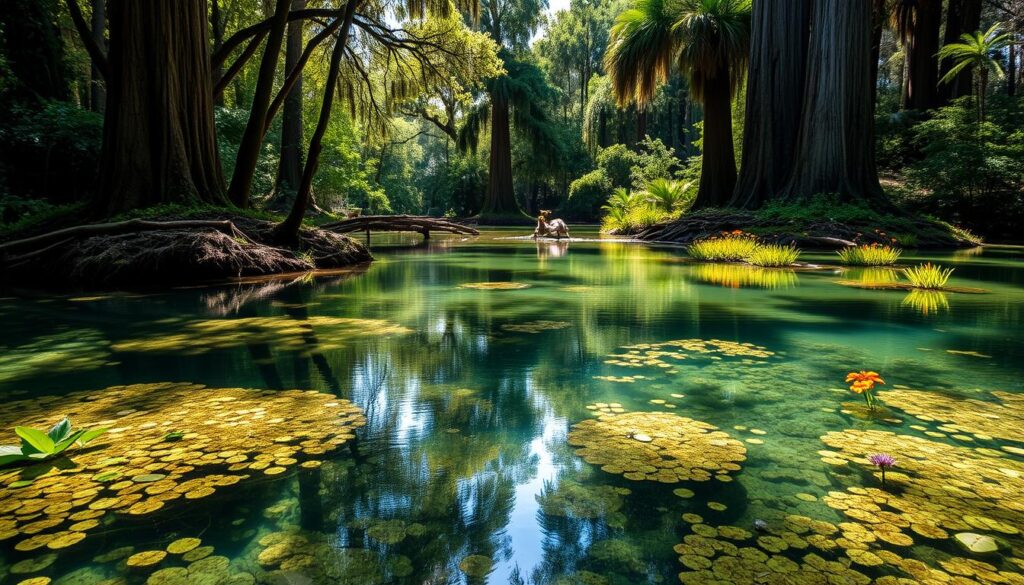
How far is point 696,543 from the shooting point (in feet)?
5.32

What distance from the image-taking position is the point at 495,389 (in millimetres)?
3113

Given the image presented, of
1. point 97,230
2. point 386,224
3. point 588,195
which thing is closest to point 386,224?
point 386,224

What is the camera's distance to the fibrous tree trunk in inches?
384

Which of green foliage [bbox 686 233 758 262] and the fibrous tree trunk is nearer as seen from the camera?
the fibrous tree trunk

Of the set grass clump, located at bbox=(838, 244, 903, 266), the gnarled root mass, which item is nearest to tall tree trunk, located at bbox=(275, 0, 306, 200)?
the gnarled root mass

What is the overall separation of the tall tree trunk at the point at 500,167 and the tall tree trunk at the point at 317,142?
22771mm

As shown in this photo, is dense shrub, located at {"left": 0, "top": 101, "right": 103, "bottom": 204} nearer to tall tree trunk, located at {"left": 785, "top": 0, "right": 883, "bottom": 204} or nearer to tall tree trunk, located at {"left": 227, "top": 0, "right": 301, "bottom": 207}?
tall tree trunk, located at {"left": 227, "top": 0, "right": 301, "bottom": 207}

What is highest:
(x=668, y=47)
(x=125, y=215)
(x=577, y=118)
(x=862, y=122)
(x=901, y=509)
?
(x=577, y=118)

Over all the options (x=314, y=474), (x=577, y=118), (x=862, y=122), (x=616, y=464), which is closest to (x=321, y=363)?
(x=314, y=474)

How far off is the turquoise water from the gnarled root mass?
2.34 feet

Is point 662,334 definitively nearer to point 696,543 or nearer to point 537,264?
point 696,543

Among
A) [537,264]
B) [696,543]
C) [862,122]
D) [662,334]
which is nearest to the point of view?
[696,543]

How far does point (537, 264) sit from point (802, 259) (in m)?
4.62

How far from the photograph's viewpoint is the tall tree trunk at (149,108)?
25.9 ft
